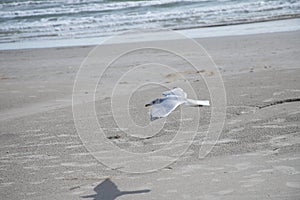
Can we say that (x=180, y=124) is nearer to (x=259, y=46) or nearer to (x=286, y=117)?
(x=286, y=117)

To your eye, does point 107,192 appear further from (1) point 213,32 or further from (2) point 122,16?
(2) point 122,16

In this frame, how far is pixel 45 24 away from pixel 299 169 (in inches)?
641

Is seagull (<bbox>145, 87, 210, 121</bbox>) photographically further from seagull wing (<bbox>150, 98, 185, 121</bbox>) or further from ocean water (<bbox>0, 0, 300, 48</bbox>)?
ocean water (<bbox>0, 0, 300, 48</bbox>)

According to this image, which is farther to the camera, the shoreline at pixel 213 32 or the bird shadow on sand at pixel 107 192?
the shoreline at pixel 213 32

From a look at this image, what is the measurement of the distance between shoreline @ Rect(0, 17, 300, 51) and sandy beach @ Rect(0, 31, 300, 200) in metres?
4.47

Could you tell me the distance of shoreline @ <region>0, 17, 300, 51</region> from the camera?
1307cm

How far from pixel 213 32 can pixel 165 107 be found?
363 inches

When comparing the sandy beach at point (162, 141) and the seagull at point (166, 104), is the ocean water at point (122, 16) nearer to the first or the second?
the sandy beach at point (162, 141)

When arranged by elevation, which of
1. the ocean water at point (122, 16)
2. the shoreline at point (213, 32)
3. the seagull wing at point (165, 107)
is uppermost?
the ocean water at point (122, 16)

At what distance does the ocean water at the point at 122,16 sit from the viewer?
16.1 m

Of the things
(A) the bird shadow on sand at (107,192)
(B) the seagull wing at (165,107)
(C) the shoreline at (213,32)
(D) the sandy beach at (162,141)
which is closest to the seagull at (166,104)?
(B) the seagull wing at (165,107)

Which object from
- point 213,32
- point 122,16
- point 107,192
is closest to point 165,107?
point 107,192

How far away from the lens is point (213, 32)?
45.1ft

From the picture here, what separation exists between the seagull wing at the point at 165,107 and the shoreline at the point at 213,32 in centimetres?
798
